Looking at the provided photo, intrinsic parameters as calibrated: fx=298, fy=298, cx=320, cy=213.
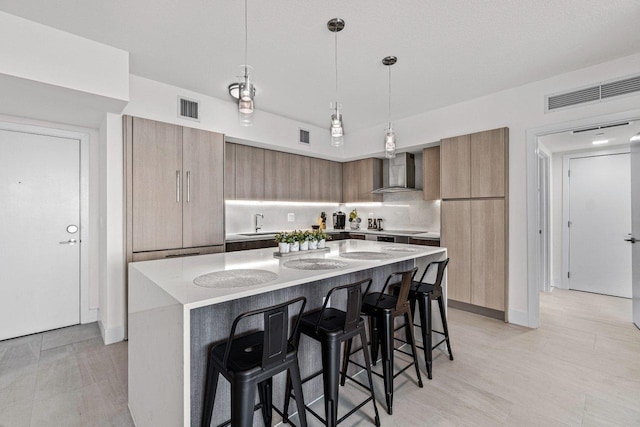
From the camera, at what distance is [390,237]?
4793 millimetres

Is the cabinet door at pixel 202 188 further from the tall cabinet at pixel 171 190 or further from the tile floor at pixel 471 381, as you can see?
the tile floor at pixel 471 381

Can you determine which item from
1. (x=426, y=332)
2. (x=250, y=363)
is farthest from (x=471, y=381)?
(x=250, y=363)

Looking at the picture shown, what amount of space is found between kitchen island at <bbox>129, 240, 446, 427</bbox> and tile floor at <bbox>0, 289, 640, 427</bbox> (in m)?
0.37

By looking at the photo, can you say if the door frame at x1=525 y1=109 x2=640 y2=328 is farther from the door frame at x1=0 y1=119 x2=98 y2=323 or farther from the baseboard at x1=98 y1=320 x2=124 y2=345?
the door frame at x1=0 y1=119 x2=98 y2=323

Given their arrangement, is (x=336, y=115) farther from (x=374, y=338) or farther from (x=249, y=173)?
(x=249, y=173)

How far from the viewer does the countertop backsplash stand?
4.79m

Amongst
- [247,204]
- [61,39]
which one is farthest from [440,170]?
[61,39]

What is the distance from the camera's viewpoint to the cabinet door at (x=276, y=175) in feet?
15.5

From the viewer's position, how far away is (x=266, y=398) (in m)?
1.76

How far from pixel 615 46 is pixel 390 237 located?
321 centimetres

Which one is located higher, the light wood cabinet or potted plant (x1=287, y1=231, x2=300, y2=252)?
the light wood cabinet

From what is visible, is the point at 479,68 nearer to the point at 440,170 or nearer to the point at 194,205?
the point at 440,170

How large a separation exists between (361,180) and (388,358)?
3975mm

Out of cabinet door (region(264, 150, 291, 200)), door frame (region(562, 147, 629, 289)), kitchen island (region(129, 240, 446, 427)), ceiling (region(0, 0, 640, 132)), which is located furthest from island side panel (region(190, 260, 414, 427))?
door frame (region(562, 147, 629, 289))
